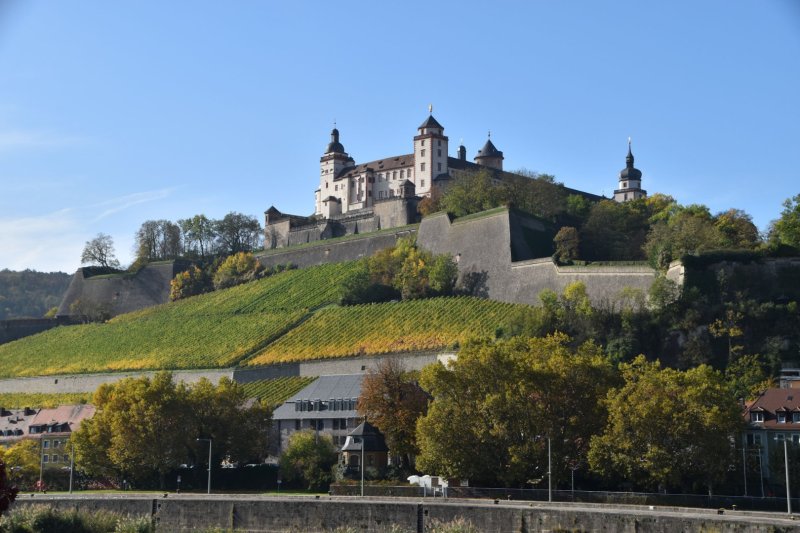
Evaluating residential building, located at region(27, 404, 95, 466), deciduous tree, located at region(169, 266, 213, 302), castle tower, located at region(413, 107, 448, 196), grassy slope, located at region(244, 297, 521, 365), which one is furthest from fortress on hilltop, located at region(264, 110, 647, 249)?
residential building, located at region(27, 404, 95, 466)

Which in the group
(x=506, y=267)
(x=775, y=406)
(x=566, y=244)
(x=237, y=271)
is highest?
(x=237, y=271)

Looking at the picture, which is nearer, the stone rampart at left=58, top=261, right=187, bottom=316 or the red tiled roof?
the red tiled roof

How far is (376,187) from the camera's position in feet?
433

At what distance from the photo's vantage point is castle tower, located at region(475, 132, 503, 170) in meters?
139

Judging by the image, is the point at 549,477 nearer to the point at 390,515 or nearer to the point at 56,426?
the point at 390,515

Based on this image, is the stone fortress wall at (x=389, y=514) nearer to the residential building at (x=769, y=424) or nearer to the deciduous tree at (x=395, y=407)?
the deciduous tree at (x=395, y=407)

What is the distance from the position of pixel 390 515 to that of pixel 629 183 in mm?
104062

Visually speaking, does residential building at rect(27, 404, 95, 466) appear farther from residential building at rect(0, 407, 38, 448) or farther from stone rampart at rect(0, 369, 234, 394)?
stone rampart at rect(0, 369, 234, 394)

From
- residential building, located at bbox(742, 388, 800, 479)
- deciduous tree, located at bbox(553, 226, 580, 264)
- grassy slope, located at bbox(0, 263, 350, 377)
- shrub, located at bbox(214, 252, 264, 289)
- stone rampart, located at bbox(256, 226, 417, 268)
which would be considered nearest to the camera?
residential building, located at bbox(742, 388, 800, 479)

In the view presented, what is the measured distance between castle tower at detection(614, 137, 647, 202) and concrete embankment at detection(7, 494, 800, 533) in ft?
325

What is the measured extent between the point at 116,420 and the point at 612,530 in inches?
1400

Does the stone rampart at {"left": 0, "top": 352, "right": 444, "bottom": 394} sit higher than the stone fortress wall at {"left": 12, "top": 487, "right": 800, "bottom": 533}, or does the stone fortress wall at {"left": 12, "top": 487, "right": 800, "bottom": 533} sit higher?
the stone rampart at {"left": 0, "top": 352, "right": 444, "bottom": 394}

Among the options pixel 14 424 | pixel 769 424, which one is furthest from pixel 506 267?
pixel 14 424

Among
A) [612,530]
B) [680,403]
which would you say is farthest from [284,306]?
[612,530]
